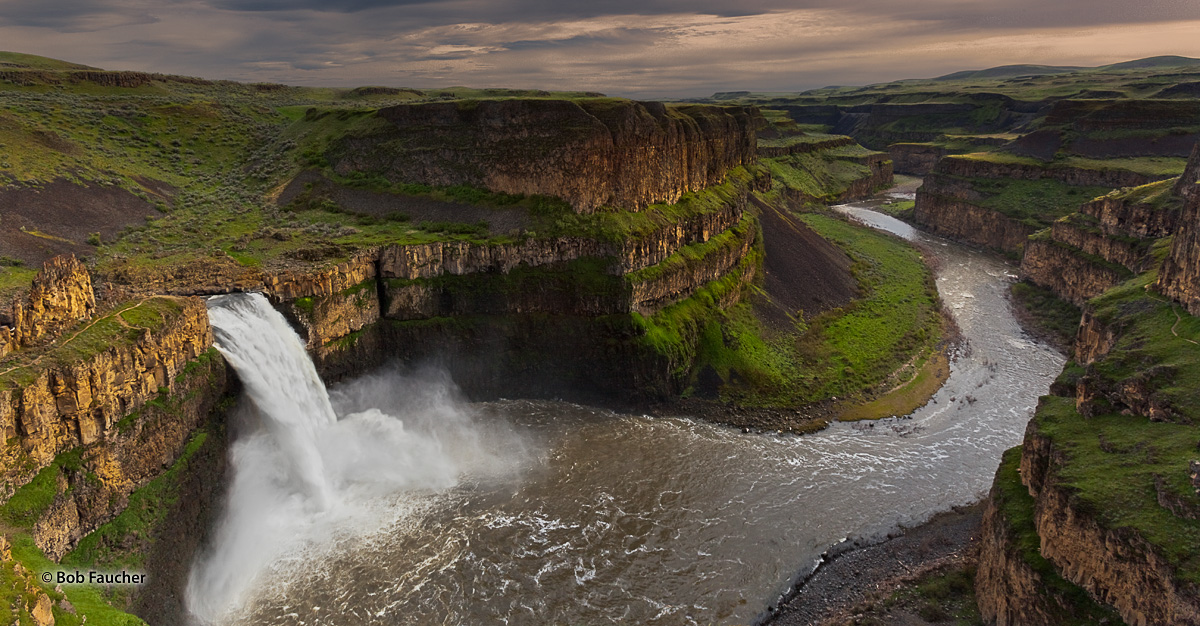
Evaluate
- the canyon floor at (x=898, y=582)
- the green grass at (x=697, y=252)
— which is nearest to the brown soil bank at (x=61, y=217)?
the green grass at (x=697, y=252)

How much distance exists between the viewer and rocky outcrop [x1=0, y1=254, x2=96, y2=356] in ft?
80.3

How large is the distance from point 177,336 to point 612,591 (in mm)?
22111

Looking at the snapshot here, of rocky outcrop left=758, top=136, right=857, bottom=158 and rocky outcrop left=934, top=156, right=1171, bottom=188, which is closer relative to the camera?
rocky outcrop left=934, top=156, right=1171, bottom=188

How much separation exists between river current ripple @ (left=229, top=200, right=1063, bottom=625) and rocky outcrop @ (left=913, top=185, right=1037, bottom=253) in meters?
43.8

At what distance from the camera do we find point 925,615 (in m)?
24.6

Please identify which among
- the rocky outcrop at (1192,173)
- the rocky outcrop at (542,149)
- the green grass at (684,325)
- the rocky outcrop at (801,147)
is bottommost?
the green grass at (684,325)

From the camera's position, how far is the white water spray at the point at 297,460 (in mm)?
28266

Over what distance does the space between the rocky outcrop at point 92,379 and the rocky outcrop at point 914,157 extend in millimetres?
154078

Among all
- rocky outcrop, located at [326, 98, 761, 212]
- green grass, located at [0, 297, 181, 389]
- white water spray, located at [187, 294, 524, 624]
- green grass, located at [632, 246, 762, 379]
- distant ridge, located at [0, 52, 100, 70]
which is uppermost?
distant ridge, located at [0, 52, 100, 70]

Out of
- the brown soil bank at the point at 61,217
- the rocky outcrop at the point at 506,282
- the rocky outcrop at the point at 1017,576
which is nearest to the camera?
the rocky outcrop at the point at 1017,576

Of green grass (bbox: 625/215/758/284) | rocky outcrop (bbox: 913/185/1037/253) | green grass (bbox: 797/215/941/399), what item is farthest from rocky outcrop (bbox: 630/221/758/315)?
rocky outcrop (bbox: 913/185/1037/253)

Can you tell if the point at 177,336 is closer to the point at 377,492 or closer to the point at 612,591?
the point at 377,492

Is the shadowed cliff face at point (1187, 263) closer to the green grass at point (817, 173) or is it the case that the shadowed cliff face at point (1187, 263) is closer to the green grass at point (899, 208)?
the green grass at point (817, 173)

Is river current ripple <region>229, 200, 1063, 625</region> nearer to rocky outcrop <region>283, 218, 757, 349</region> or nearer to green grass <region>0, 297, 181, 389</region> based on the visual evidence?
rocky outcrop <region>283, 218, 757, 349</region>
